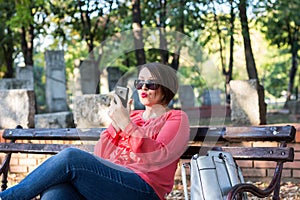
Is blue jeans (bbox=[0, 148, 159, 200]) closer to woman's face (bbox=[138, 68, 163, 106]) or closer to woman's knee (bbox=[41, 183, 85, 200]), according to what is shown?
woman's knee (bbox=[41, 183, 85, 200])

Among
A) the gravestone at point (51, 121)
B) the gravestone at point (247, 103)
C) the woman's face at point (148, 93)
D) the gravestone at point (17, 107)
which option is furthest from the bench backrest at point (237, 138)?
the gravestone at point (51, 121)

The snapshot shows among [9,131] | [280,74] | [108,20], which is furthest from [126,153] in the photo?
[280,74]

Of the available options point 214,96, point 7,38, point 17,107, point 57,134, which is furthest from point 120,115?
point 7,38

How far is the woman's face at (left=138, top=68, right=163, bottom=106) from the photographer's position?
10.5 feet

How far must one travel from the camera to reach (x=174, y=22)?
12.1 meters

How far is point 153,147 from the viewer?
290 centimetres

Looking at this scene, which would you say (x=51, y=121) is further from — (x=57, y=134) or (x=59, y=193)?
(x=59, y=193)

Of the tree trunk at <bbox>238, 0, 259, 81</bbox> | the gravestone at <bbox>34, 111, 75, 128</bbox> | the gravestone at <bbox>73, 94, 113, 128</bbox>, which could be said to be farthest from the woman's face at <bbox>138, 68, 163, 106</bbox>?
the tree trunk at <bbox>238, 0, 259, 81</bbox>

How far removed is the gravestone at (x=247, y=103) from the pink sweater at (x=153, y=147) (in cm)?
349

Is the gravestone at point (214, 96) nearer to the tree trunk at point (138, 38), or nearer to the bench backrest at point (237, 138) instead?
the bench backrest at point (237, 138)

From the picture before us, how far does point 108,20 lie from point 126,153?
44.4 feet

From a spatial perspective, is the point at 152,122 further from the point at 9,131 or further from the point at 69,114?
the point at 69,114

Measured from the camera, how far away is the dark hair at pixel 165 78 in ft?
10.5

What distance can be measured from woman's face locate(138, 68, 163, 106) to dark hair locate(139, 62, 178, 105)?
23 mm
